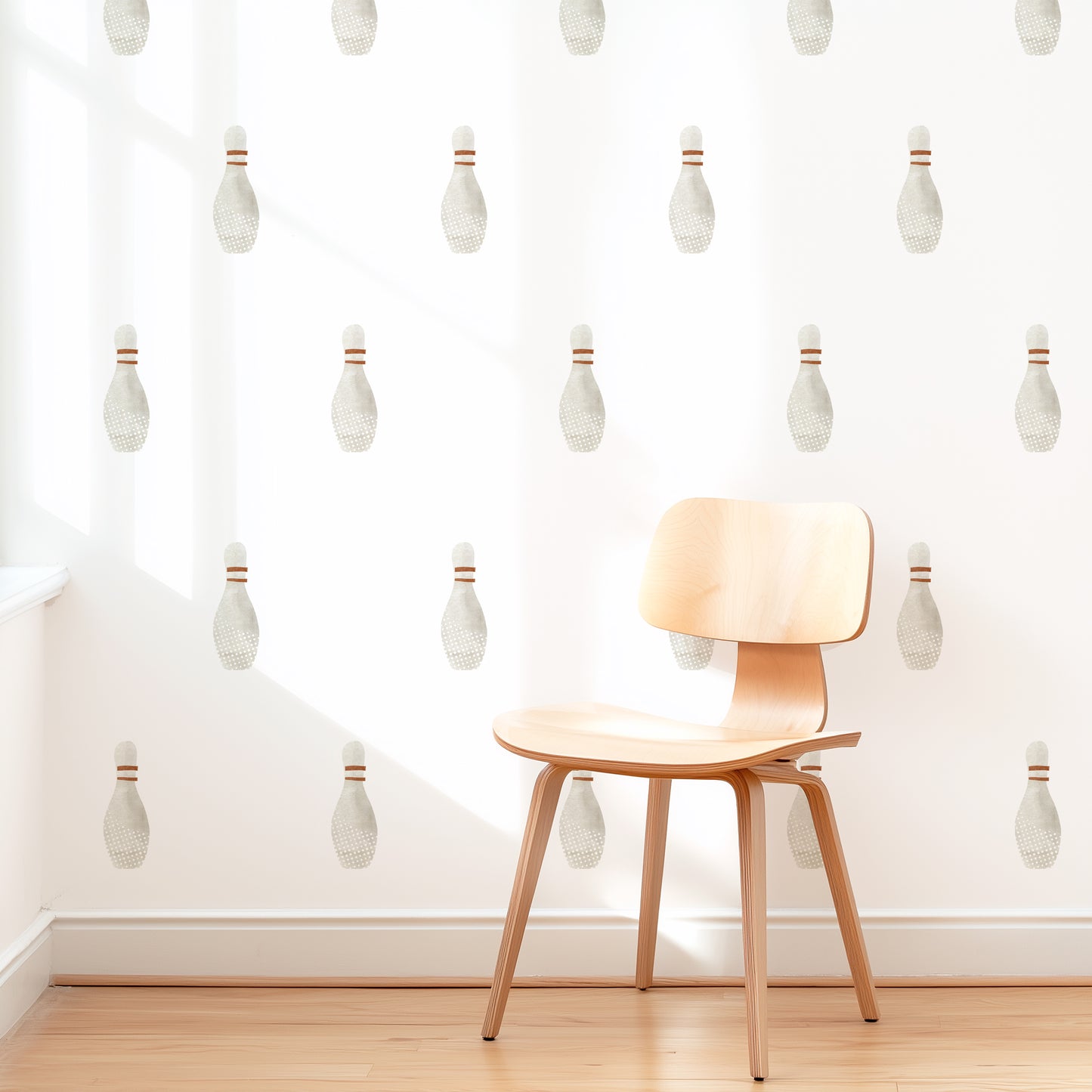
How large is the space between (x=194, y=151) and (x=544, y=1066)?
1488 millimetres

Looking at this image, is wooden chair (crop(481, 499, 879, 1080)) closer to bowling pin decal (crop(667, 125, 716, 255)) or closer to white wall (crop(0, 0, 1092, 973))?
white wall (crop(0, 0, 1092, 973))

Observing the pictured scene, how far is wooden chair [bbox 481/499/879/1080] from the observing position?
60.9 inches

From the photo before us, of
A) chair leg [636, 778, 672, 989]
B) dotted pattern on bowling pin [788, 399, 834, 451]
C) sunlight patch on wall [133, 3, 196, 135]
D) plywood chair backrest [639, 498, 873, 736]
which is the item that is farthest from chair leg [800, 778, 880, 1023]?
sunlight patch on wall [133, 3, 196, 135]

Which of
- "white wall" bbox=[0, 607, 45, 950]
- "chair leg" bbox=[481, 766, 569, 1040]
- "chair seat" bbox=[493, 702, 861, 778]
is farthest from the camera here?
"white wall" bbox=[0, 607, 45, 950]

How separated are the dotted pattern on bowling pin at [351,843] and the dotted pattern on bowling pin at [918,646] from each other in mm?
924

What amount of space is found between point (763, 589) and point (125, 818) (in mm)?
1093

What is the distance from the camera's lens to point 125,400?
1881mm

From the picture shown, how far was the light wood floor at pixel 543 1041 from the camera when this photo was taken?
1561mm

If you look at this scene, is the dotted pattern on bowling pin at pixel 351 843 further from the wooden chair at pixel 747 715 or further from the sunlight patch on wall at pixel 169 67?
the sunlight patch on wall at pixel 169 67

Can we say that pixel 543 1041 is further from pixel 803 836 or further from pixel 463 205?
pixel 463 205

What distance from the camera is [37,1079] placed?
1565 mm

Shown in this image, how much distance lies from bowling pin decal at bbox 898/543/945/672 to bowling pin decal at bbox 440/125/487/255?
2.89 feet

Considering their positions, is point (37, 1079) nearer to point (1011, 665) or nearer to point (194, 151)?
point (194, 151)

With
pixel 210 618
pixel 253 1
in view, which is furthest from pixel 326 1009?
pixel 253 1
